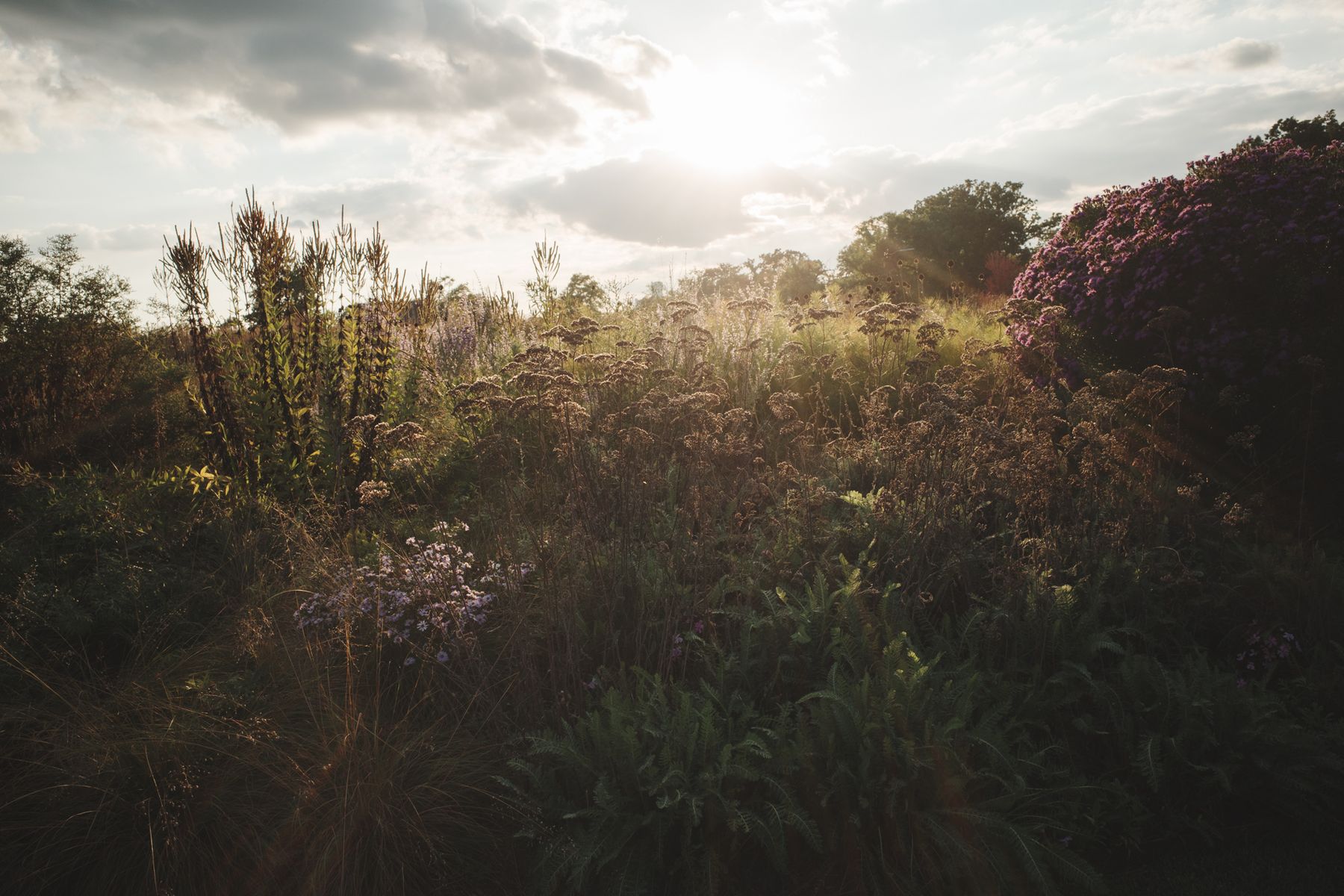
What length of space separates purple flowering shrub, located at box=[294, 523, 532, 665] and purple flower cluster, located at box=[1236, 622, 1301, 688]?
3.54 m

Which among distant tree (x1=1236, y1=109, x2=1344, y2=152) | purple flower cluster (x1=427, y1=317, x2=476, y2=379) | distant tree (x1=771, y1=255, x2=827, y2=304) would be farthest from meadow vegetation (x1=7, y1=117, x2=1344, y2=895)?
distant tree (x1=771, y1=255, x2=827, y2=304)

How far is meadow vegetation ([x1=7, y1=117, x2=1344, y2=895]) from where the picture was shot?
98.4 inches

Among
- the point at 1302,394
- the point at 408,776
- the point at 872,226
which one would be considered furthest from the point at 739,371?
the point at 872,226

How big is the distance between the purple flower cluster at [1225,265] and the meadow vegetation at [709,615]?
0.03 m

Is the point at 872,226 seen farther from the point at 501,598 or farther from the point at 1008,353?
the point at 501,598

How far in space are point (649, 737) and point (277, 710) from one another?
1.58 meters

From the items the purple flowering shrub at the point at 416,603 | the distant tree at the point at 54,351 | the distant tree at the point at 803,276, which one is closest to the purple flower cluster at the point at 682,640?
the purple flowering shrub at the point at 416,603

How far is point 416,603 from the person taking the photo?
3.74m

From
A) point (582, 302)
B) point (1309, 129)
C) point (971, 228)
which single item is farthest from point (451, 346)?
point (971, 228)

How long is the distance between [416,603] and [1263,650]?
4.18 m

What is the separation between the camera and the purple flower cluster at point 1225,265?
507 cm

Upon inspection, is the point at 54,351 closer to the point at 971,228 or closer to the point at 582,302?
the point at 582,302

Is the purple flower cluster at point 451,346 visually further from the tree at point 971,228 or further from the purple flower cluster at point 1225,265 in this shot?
the tree at point 971,228

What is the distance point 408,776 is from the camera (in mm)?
2664
